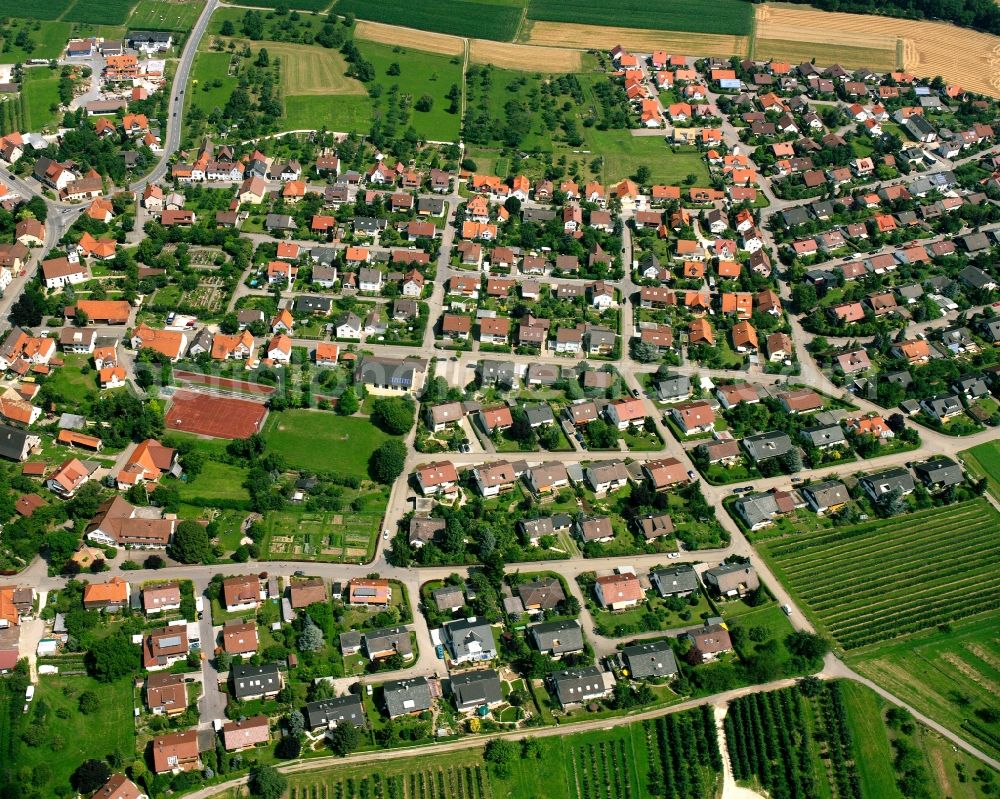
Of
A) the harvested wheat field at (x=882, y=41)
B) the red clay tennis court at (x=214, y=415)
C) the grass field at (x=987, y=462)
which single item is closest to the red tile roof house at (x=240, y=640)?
the red clay tennis court at (x=214, y=415)

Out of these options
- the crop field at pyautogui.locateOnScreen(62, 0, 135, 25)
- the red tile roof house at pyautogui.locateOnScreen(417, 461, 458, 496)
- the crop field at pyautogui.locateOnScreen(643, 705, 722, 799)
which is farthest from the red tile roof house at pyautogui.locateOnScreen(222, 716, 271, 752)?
A: the crop field at pyautogui.locateOnScreen(62, 0, 135, 25)

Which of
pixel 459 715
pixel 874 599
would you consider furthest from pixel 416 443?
pixel 874 599

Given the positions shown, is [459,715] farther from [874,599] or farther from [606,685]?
Result: [874,599]

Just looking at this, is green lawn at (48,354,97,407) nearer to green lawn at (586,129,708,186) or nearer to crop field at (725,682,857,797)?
crop field at (725,682,857,797)

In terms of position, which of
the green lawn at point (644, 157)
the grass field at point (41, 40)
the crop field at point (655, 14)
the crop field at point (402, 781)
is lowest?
the crop field at point (402, 781)

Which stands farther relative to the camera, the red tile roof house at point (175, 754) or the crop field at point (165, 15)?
the crop field at point (165, 15)

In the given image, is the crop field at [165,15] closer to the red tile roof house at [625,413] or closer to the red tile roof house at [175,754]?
the red tile roof house at [625,413]
